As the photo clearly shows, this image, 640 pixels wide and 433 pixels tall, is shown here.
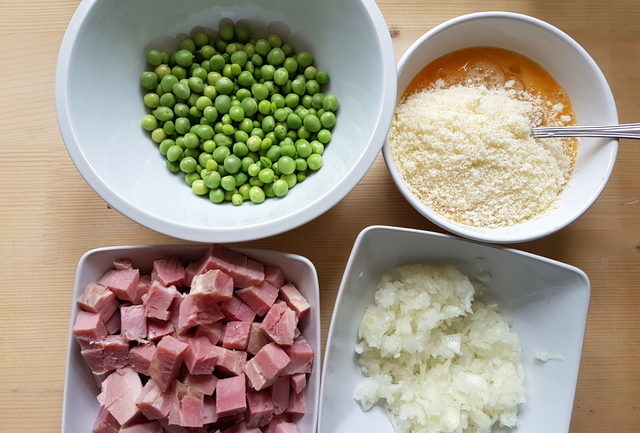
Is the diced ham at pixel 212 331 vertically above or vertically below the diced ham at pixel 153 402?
above

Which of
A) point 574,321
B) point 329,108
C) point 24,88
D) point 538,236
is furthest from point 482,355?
point 24,88

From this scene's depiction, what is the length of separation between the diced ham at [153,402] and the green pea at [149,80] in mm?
846

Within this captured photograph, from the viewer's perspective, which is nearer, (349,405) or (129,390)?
(129,390)

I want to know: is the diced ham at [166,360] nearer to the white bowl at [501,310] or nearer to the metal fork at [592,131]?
the white bowl at [501,310]

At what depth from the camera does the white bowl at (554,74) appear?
160 centimetres

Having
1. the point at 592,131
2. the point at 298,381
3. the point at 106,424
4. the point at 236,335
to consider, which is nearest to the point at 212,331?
the point at 236,335

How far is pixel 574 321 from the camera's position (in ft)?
5.48

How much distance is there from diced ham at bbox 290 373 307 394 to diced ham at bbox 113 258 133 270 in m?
0.57

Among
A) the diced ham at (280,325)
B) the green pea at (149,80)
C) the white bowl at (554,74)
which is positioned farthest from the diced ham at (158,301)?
the white bowl at (554,74)

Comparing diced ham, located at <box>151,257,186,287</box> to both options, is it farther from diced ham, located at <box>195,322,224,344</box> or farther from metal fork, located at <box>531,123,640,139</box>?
metal fork, located at <box>531,123,640,139</box>

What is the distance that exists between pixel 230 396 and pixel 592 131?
126 cm

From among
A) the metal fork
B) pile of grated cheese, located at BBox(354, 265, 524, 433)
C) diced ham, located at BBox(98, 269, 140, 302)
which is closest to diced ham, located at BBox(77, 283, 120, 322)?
diced ham, located at BBox(98, 269, 140, 302)

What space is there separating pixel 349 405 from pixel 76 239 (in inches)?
39.3

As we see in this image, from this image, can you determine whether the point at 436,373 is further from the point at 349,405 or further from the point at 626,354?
the point at 626,354
